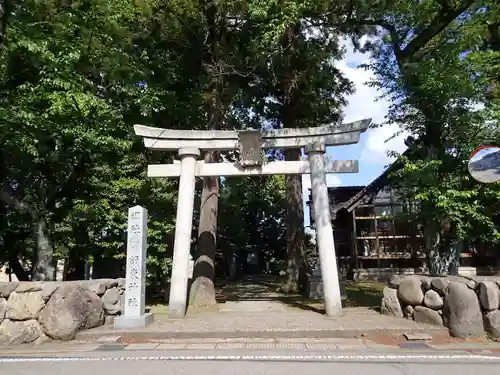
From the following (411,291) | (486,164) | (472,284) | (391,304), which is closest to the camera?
(486,164)

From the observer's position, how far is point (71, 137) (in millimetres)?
10766

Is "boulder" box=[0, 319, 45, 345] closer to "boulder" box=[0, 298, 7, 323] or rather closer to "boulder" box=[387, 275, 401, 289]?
"boulder" box=[0, 298, 7, 323]

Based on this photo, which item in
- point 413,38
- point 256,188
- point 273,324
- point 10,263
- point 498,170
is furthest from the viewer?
point 256,188

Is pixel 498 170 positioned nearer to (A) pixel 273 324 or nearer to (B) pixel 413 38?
(A) pixel 273 324

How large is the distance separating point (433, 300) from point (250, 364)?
4384 millimetres

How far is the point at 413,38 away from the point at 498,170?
19.5 feet

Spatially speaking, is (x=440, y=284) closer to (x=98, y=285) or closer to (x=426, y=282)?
(x=426, y=282)

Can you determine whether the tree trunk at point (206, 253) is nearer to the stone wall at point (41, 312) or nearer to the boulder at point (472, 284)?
the stone wall at point (41, 312)

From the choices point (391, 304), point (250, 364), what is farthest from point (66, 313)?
point (391, 304)

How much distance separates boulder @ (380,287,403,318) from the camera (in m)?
9.09

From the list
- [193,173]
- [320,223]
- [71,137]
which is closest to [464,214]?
[320,223]

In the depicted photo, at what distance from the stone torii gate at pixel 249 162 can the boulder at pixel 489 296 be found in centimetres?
330

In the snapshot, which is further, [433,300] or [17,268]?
[17,268]

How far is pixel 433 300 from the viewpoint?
325 inches
